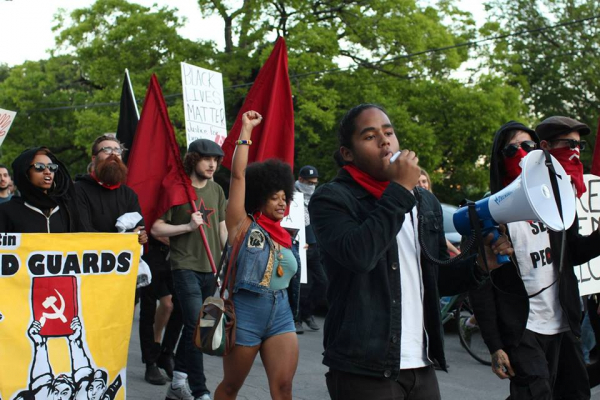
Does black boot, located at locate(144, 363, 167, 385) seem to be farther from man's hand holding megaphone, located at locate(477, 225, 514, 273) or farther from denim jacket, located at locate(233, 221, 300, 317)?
man's hand holding megaphone, located at locate(477, 225, 514, 273)

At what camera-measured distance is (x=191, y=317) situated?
18.5 ft

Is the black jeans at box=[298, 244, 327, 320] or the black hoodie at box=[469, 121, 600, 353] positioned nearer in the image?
the black hoodie at box=[469, 121, 600, 353]

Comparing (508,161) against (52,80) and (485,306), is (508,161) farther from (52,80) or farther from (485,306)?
(52,80)

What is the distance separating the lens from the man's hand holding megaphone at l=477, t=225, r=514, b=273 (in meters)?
2.95

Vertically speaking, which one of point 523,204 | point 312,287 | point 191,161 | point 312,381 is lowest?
point 312,381

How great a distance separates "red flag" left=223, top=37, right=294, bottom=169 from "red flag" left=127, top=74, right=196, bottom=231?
425 millimetres

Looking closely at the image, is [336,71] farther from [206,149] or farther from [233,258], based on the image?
[233,258]

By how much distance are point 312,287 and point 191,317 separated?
4.44m

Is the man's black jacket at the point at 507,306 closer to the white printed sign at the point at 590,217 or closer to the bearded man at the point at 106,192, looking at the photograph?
the white printed sign at the point at 590,217

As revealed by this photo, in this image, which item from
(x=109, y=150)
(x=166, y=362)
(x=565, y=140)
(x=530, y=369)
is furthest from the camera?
(x=166, y=362)

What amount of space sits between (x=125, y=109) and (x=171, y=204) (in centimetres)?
287

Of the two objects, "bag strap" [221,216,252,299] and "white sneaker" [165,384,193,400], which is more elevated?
"bag strap" [221,216,252,299]

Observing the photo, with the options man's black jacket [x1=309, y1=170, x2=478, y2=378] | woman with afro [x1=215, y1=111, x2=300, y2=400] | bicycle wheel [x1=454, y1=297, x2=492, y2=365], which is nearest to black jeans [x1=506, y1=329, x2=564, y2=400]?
man's black jacket [x1=309, y1=170, x2=478, y2=378]

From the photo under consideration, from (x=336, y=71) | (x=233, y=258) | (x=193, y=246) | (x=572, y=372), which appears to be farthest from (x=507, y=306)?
(x=336, y=71)
